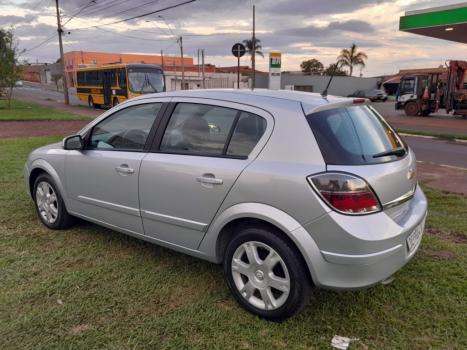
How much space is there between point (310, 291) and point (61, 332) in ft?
5.58

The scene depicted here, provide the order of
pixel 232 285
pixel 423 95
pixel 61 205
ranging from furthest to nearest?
pixel 423 95
pixel 61 205
pixel 232 285

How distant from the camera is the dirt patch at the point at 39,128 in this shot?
44.5 ft

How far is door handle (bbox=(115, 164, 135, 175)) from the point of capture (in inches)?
138

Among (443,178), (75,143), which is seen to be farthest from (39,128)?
(443,178)

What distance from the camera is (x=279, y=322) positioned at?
283cm

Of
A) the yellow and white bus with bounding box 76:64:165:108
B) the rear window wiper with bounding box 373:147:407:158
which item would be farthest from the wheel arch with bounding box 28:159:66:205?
the yellow and white bus with bounding box 76:64:165:108

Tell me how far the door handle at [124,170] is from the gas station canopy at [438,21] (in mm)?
19705

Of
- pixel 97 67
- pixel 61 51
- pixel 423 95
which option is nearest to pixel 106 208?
pixel 423 95

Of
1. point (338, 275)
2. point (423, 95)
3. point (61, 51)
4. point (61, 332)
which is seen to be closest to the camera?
point (338, 275)

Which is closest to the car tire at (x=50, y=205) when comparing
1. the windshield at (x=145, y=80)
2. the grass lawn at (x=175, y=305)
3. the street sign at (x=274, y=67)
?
the grass lawn at (x=175, y=305)

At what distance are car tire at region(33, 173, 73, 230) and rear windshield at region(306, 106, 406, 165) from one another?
2995 mm

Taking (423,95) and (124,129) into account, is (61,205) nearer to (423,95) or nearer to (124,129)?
(124,129)

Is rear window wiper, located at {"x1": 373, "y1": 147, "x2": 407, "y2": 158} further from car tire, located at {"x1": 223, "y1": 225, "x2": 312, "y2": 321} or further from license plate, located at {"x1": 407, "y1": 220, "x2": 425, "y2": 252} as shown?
car tire, located at {"x1": 223, "y1": 225, "x2": 312, "y2": 321}

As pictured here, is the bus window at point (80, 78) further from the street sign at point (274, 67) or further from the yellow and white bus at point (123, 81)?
the street sign at point (274, 67)
